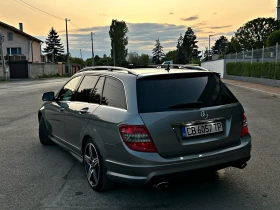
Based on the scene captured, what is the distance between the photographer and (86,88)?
14.9 feet

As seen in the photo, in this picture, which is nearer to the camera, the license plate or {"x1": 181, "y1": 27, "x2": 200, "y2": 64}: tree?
the license plate

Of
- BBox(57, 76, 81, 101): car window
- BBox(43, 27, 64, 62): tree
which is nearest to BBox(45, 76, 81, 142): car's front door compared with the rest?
BBox(57, 76, 81, 101): car window

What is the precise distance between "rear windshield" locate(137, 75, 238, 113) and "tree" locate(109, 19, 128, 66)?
91.1 meters

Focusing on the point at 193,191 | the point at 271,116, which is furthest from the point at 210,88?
the point at 271,116

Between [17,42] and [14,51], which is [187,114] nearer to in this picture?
[17,42]

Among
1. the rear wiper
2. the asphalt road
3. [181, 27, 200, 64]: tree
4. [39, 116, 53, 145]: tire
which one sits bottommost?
the asphalt road

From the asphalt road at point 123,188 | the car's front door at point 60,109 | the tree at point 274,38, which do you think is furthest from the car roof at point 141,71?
the tree at point 274,38

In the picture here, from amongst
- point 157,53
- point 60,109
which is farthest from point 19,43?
point 157,53

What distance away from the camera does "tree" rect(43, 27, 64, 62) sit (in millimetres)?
104188

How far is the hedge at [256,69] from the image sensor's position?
2131cm

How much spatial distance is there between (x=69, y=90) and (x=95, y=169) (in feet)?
5.62

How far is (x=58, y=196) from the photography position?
12.5 ft

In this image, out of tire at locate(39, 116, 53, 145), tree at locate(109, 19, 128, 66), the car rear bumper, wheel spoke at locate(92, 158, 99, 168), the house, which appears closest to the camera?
the car rear bumper

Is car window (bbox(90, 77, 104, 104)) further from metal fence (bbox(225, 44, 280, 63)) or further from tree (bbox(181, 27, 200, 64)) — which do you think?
tree (bbox(181, 27, 200, 64))
